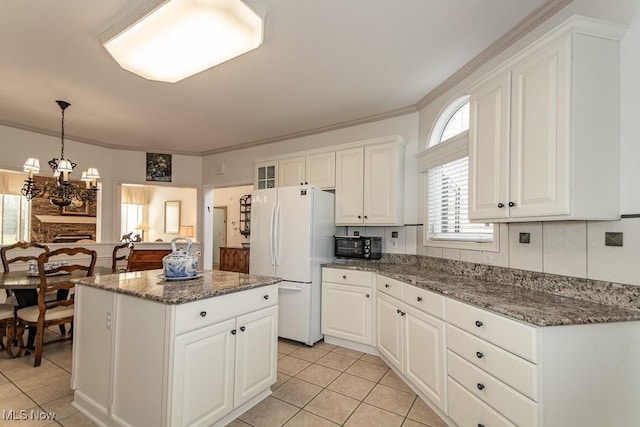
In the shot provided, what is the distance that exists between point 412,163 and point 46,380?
3.97 meters

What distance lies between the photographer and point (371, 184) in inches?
137

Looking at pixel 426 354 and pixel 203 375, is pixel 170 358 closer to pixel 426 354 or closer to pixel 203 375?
pixel 203 375

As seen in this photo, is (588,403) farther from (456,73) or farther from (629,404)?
(456,73)

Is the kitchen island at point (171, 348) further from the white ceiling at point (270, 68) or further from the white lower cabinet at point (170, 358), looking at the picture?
the white ceiling at point (270, 68)

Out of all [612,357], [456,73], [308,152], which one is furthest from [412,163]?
[612,357]

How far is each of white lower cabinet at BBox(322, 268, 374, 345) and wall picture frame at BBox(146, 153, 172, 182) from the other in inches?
150

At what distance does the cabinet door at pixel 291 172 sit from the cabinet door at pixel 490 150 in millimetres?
2269

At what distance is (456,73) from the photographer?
2766 mm

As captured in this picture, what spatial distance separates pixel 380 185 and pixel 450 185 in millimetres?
750

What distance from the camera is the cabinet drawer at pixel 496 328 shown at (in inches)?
54.0

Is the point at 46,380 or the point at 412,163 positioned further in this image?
the point at 412,163

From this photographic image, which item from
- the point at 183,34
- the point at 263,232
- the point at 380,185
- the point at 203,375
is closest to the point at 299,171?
the point at 263,232

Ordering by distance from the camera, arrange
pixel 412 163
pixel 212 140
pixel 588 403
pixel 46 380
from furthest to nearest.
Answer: pixel 212 140 < pixel 412 163 < pixel 46 380 < pixel 588 403

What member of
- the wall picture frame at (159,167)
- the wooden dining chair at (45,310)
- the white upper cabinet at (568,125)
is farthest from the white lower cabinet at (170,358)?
the wall picture frame at (159,167)
